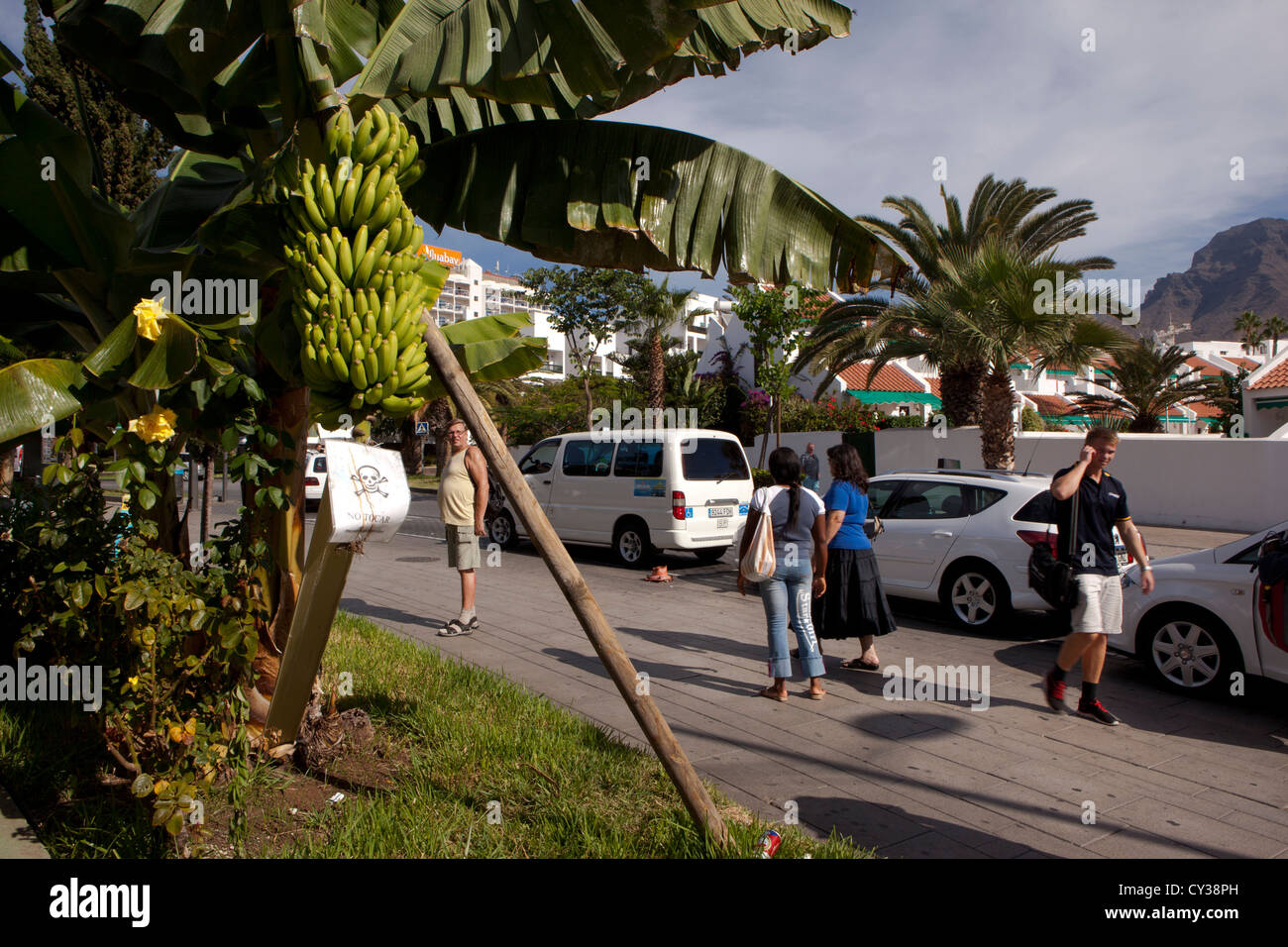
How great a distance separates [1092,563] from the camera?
573 cm

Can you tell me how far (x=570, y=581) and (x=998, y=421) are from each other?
14.2 m

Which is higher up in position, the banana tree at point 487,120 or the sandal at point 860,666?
the banana tree at point 487,120

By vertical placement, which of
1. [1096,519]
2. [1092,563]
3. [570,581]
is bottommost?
[1092,563]

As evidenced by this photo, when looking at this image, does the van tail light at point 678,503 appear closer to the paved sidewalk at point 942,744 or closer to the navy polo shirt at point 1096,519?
the paved sidewalk at point 942,744

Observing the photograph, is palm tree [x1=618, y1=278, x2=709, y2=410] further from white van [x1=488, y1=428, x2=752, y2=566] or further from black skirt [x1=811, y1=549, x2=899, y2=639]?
black skirt [x1=811, y1=549, x2=899, y2=639]

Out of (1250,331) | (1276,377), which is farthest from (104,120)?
(1250,331)

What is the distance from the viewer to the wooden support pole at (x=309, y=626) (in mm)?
3623

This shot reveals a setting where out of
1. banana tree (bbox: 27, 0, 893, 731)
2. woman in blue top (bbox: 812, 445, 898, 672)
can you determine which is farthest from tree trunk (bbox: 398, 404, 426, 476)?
banana tree (bbox: 27, 0, 893, 731)

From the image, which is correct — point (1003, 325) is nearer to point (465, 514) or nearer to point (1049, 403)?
point (465, 514)

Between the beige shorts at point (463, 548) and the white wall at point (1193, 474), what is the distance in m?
15.6

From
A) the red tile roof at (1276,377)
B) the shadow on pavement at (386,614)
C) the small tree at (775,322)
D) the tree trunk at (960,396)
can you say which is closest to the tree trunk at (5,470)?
the shadow on pavement at (386,614)

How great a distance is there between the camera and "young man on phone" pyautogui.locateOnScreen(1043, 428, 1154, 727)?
570 centimetres
